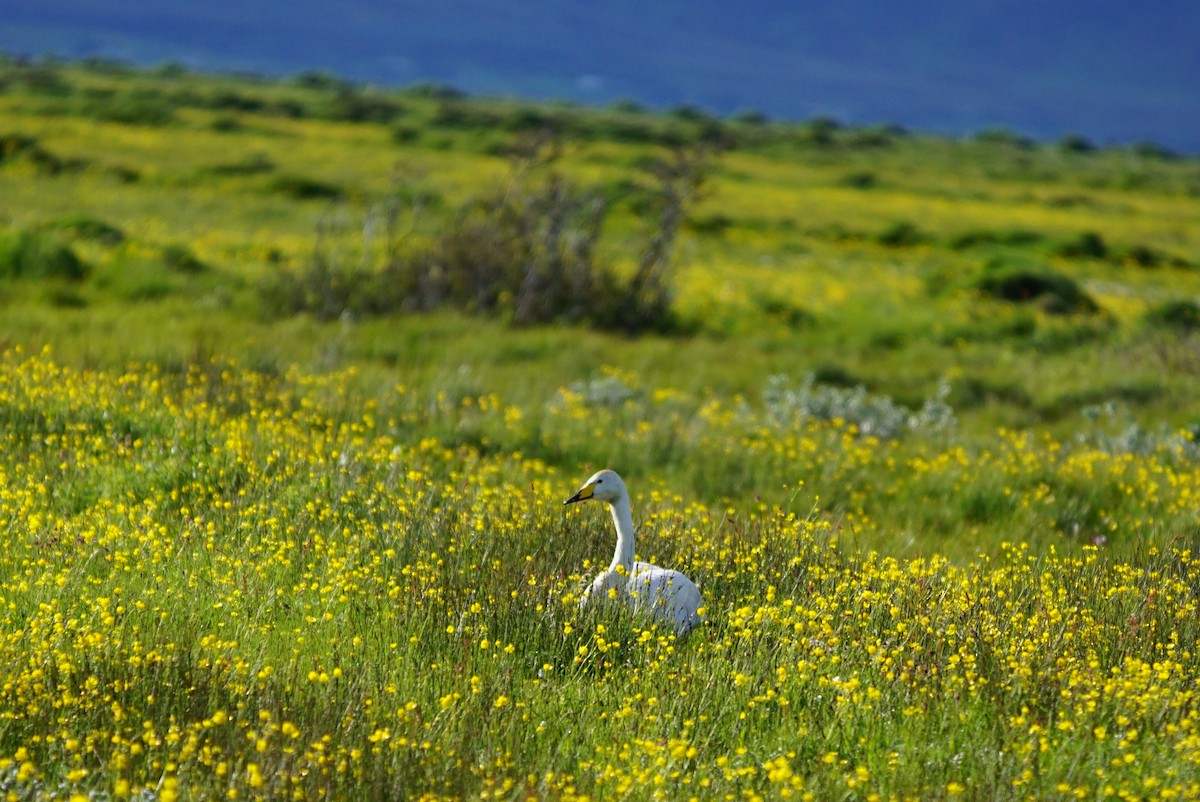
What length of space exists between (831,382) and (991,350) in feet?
13.6

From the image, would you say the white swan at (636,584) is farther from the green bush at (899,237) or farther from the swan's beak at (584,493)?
the green bush at (899,237)

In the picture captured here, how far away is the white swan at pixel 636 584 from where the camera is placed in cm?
550

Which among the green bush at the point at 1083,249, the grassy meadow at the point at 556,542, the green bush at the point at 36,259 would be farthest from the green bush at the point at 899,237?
the green bush at the point at 36,259

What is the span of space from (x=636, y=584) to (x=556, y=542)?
3.51 feet

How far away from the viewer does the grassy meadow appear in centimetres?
433

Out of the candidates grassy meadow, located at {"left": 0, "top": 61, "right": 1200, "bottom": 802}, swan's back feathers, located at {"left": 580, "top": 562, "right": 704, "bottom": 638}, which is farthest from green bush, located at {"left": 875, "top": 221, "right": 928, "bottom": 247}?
swan's back feathers, located at {"left": 580, "top": 562, "right": 704, "bottom": 638}

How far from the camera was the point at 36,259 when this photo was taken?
16.5 m

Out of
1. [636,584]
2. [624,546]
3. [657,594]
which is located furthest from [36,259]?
[657,594]

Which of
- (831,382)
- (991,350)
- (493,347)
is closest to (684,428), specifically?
(493,347)

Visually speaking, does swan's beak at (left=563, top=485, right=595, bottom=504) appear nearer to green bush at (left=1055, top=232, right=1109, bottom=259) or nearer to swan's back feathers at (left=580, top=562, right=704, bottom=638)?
swan's back feathers at (left=580, top=562, right=704, bottom=638)

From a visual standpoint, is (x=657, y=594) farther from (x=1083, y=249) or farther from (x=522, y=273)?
(x=1083, y=249)

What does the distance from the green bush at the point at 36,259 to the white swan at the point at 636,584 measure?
12.8m

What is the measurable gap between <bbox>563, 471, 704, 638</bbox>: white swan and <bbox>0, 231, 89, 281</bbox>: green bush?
12836mm

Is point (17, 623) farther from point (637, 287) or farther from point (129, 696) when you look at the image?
point (637, 287)
